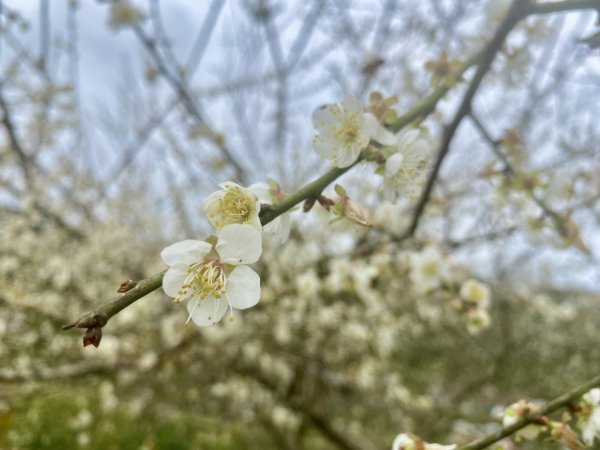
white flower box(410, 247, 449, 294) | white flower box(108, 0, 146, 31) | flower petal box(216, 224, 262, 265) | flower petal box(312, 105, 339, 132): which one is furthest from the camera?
white flower box(108, 0, 146, 31)

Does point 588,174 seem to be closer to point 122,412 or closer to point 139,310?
point 139,310

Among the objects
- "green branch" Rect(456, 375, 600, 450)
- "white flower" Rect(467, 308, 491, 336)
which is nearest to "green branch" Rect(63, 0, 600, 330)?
"green branch" Rect(456, 375, 600, 450)

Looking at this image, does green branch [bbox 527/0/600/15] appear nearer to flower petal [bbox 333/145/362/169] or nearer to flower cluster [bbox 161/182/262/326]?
flower petal [bbox 333/145/362/169]

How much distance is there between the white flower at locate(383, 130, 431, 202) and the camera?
2.36ft

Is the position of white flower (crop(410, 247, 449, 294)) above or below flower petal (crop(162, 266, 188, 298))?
above

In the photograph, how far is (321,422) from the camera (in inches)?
129

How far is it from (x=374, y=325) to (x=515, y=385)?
1969mm

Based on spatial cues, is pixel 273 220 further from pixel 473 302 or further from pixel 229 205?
pixel 473 302

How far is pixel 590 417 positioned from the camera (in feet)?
2.24

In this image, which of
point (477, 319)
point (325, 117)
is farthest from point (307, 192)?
point (477, 319)

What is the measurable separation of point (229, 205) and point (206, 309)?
157 millimetres

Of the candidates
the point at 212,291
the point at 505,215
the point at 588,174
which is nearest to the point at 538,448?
the point at 505,215

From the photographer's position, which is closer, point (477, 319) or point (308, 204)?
point (308, 204)

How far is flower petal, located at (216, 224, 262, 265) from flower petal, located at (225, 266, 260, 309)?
0.08ft
